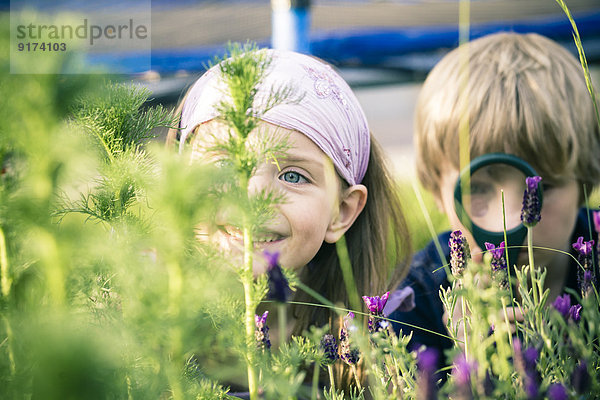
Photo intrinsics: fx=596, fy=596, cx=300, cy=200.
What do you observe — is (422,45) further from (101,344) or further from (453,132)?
(101,344)

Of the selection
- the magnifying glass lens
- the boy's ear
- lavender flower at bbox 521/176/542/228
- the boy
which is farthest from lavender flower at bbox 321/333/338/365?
the boy

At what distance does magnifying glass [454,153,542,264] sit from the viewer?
1.12 m

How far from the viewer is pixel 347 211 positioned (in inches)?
54.7

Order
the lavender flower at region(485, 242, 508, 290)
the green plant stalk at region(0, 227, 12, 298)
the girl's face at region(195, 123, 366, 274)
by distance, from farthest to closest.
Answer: the girl's face at region(195, 123, 366, 274)
the lavender flower at region(485, 242, 508, 290)
the green plant stalk at region(0, 227, 12, 298)

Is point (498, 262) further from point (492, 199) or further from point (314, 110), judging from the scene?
point (492, 199)

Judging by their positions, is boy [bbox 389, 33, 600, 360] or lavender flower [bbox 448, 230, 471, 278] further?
boy [bbox 389, 33, 600, 360]

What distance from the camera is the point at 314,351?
2.14 ft

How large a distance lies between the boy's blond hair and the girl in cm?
35

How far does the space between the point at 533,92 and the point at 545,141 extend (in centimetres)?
15

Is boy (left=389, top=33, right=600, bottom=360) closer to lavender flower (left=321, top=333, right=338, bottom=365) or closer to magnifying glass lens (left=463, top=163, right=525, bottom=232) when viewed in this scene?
magnifying glass lens (left=463, top=163, right=525, bottom=232)

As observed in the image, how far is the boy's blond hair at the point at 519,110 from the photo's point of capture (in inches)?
64.7

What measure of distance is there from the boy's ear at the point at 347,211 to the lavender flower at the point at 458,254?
541 mm

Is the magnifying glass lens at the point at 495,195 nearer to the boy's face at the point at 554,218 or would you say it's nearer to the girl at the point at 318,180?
the boy's face at the point at 554,218

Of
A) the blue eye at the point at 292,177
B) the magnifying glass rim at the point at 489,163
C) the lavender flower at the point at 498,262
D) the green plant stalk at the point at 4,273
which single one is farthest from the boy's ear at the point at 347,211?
the green plant stalk at the point at 4,273
